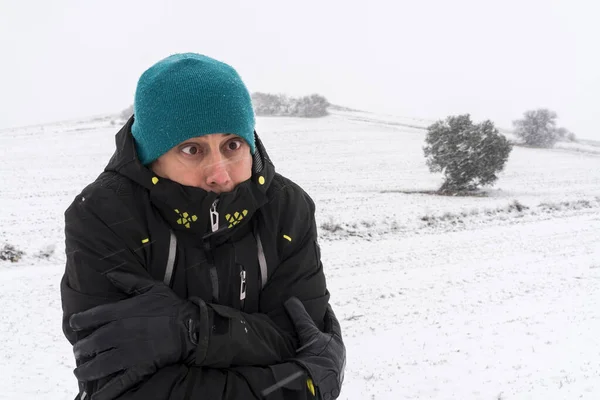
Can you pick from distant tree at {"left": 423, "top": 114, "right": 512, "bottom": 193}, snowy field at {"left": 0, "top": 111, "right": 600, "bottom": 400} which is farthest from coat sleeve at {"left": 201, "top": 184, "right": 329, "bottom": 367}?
distant tree at {"left": 423, "top": 114, "right": 512, "bottom": 193}

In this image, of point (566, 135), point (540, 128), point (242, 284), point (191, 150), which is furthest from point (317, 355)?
point (566, 135)

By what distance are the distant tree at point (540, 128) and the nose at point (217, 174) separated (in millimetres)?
54645

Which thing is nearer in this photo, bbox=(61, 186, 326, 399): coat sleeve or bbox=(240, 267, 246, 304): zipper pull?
bbox=(61, 186, 326, 399): coat sleeve

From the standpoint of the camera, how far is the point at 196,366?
1274 mm

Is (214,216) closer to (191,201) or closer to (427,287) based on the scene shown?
(191,201)

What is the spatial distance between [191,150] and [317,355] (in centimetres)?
85

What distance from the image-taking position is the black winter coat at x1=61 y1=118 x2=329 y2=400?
1.29 metres

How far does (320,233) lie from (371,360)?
8191mm

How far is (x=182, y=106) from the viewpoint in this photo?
4.50ft

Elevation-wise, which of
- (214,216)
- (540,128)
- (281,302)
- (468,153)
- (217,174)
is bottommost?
(468,153)

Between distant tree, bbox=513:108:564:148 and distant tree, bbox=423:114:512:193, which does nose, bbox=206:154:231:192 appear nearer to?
distant tree, bbox=423:114:512:193

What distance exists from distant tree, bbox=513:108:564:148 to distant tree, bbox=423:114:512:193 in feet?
81.9

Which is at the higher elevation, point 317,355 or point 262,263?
point 262,263

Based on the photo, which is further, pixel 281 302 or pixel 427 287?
pixel 427 287
